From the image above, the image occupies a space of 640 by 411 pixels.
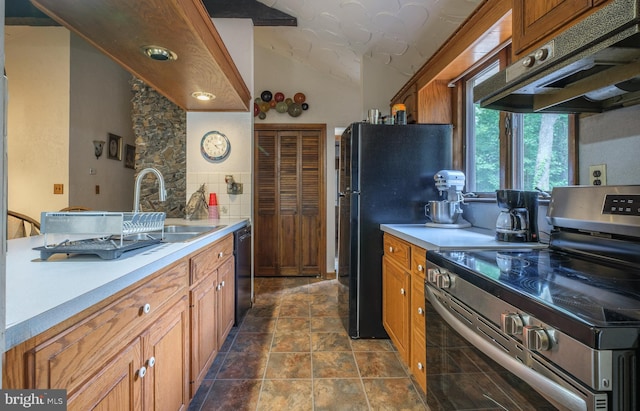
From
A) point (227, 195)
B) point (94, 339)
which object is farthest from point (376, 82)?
point (94, 339)

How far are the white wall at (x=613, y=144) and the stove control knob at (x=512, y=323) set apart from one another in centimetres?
85

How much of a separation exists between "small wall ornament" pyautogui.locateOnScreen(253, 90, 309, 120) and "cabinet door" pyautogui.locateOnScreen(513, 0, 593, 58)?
293 centimetres

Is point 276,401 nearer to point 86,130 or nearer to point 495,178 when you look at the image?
point 495,178

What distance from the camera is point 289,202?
4.09 metres

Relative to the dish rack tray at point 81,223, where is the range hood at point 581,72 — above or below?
above

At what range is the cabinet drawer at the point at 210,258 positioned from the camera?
1.48 m

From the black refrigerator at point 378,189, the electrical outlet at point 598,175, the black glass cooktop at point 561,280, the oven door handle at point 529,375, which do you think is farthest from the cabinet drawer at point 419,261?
the electrical outlet at point 598,175

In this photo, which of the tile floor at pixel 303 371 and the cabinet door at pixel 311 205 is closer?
the tile floor at pixel 303 371

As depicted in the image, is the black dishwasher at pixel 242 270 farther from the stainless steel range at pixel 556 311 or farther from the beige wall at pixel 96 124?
the beige wall at pixel 96 124

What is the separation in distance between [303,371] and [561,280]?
59.4 inches

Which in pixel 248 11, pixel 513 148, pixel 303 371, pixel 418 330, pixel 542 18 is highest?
pixel 248 11

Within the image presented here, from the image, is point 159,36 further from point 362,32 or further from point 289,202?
point 289,202

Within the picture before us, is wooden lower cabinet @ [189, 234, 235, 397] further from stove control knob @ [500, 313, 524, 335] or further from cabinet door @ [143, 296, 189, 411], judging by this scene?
stove control knob @ [500, 313, 524, 335]

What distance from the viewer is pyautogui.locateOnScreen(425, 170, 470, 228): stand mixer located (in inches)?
80.6
